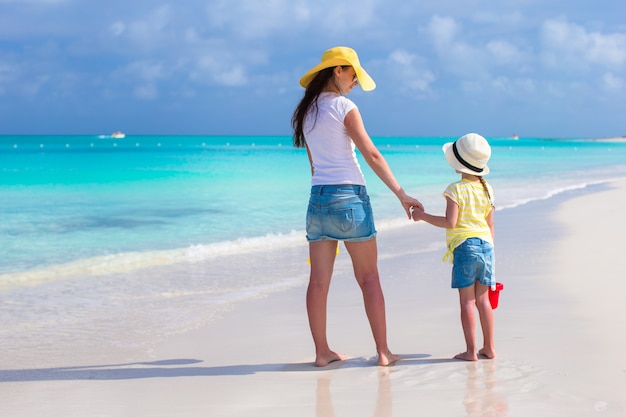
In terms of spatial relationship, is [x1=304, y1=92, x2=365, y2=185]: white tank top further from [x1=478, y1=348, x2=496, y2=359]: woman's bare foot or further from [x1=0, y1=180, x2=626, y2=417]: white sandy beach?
[x1=478, y1=348, x2=496, y2=359]: woman's bare foot

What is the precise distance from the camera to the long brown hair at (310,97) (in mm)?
4070

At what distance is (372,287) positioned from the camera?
4.10 metres

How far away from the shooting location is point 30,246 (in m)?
10.2

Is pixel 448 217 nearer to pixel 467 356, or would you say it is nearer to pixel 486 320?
pixel 486 320

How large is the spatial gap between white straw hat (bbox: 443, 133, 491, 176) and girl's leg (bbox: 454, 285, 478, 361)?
0.65 meters

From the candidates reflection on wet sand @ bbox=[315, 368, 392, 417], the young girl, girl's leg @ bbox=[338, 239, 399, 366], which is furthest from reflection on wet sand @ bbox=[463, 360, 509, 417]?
girl's leg @ bbox=[338, 239, 399, 366]

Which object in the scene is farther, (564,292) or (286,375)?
(564,292)

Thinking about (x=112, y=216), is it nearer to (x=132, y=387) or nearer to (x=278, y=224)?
(x=278, y=224)

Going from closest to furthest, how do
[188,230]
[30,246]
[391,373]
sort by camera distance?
[391,373] < [30,246] < [188,230]

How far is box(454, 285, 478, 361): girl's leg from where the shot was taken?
13.2ft

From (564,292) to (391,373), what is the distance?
2286 mm

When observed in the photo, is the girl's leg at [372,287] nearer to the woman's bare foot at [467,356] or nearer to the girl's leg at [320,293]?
the girl's leg at [320,293]

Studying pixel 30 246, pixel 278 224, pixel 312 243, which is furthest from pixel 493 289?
pixel 278 224

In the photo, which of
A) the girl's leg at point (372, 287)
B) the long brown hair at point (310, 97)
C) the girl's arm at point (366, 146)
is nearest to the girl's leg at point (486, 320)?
the girl's leg at point (372, 287)
